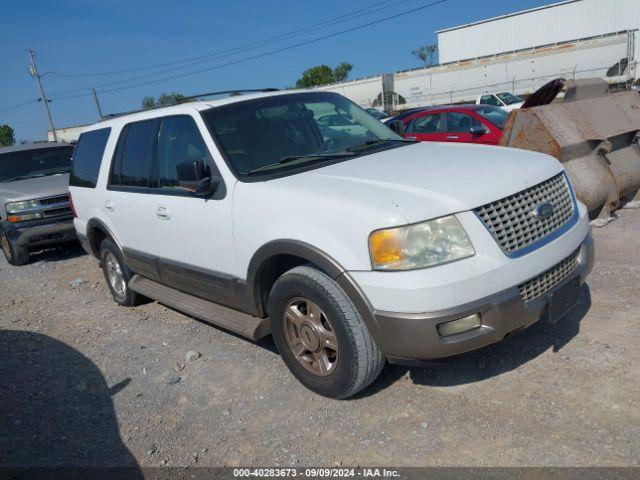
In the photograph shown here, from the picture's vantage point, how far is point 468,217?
278cm

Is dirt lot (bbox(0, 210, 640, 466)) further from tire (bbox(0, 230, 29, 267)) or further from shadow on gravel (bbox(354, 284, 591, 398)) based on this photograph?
tire (bbox(0, 230, 29, 267))

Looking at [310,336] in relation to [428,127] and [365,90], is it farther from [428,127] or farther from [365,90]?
[365,90]

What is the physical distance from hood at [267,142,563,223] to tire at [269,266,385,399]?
21.1 inches

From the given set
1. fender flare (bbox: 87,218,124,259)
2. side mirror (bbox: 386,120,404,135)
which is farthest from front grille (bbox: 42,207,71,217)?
side mirror (bbox: 386,120,404,135)

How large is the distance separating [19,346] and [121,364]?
1420mm

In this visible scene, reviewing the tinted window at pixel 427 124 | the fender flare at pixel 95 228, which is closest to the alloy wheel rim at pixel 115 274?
the fender flare at pixel 95 228

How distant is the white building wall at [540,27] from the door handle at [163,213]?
62.8m

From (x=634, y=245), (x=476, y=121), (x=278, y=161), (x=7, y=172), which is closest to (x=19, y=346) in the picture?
(x=278, y=161)

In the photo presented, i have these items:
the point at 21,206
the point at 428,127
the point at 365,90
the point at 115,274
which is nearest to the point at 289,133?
the point at 115,274

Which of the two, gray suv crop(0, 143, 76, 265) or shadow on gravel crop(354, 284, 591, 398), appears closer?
shadow on gravel crop(354, 284, 591, 398)

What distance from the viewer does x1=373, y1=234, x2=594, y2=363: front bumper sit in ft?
8.89

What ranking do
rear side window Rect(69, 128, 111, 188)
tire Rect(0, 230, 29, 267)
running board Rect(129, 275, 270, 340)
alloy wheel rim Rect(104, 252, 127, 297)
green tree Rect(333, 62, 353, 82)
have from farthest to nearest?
green tree Rect(333, 62, 353, 82) → tire Rect(0, 230, 29, 267) → alloy wheel rim Rect(104, 252, 127, 297) → rear side window Rect(69, 128, 111, 188) → running board Rect(129, 275, 270, 340)

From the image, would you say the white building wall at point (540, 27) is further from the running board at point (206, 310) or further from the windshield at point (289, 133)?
the running board at point (206, 310)

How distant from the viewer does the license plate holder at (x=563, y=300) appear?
302 centimetres
